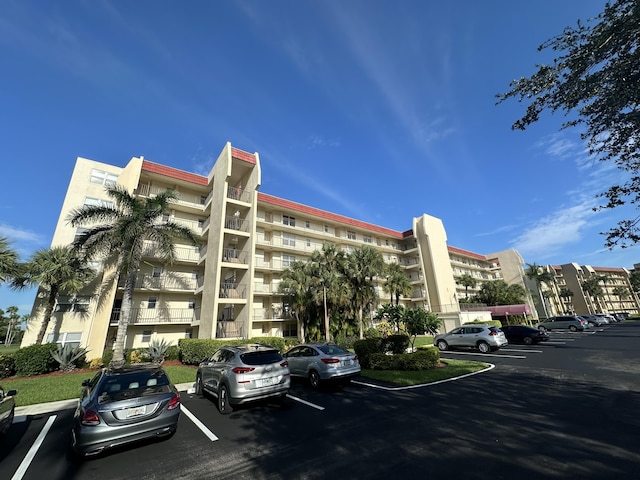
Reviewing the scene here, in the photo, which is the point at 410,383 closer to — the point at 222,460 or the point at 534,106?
the point at 222,460

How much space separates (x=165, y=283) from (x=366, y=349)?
1725 centimetres

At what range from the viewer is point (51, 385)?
11.6m

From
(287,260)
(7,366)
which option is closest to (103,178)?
(7,366)

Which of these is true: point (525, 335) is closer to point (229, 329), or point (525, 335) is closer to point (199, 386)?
point (229, 329)

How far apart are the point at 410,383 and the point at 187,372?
11476 mm

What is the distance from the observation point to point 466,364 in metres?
13.3

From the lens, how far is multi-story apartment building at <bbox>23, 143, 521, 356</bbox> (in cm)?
1839

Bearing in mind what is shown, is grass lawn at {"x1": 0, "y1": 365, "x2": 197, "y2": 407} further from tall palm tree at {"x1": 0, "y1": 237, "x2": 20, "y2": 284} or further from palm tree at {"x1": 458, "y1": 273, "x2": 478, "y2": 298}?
palm tree at {"x1": 458, "y1": 273, "x2": 478, "y2": 298}

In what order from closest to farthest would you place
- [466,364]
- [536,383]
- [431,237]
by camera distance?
[536,383] < [466,364] < [431,237]

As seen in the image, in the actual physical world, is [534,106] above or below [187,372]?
above

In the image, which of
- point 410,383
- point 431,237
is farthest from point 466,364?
point 431,237

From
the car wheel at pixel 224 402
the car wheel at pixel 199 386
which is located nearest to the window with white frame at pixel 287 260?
the car wheel at pixel 199 386

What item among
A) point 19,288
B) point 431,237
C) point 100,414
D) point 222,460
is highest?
point 431,237

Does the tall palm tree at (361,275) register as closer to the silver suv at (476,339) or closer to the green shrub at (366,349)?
the silver suv at (476,339)
